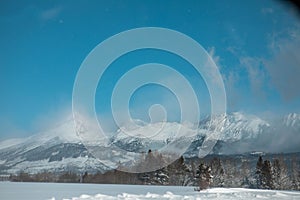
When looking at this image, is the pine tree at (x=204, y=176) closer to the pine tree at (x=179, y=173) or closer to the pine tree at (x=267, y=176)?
the pine tree at (x=179, y=173)

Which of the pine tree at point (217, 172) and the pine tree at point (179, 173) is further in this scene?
the pine tree at point (217, 172)

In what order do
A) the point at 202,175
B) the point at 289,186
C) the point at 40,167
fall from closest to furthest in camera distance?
the point at 202,175 < the point at 289,186 < the point at 40,167

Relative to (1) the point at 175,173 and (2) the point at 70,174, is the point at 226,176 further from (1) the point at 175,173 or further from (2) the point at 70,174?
(2) the point at 70,174

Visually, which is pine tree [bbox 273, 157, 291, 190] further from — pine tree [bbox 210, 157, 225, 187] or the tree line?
pine tree [bbox 210, 157, 225, 187]

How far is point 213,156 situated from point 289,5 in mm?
21574

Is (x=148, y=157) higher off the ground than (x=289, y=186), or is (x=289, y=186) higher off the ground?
(x=148, y=157)

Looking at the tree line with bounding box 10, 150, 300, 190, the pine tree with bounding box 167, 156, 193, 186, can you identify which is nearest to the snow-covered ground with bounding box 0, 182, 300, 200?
the tree line with bounding box 10, 150, 300, 190

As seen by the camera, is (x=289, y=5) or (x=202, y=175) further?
(x=202, y=175)

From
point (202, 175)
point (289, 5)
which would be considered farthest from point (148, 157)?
point (289, 5)

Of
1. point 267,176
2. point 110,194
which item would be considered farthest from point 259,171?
point 110,194

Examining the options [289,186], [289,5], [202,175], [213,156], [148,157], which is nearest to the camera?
[289,5]

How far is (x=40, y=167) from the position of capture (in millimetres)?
25078

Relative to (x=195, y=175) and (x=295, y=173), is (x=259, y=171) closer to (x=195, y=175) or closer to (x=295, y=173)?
(x=295, y=173)

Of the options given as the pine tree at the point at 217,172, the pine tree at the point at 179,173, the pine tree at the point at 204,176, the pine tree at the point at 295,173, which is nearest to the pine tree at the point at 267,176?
the pine tree at the point at 295,173
